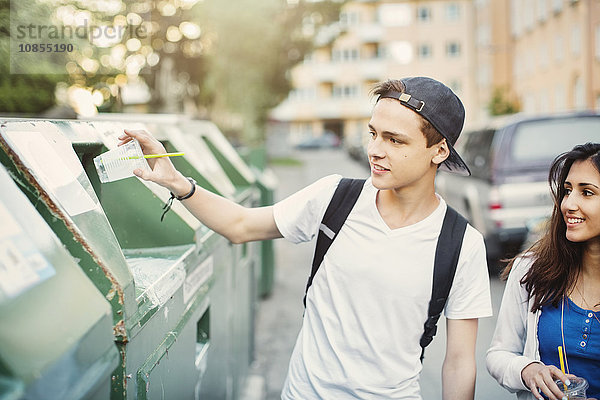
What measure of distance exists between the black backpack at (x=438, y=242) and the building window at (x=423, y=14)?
47.8 metres

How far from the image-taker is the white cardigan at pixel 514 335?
194cm

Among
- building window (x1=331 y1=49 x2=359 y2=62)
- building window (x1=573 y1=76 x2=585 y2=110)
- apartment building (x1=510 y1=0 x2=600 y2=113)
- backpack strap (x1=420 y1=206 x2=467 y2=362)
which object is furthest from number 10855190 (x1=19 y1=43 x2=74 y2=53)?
building window (x1=331 y1=49 x2=359 y2=62)

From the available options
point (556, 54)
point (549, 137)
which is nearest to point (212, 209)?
point (549, 137)

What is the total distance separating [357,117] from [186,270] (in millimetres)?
52978

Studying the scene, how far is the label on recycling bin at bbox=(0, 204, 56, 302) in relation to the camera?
104 centimetres

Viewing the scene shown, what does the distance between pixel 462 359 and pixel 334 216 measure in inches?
22.3

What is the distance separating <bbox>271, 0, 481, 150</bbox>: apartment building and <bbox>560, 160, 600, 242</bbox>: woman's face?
39.0 meters

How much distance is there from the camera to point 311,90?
5441 cm

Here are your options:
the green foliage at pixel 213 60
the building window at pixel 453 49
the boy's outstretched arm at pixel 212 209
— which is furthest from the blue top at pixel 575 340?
the building window at pixel 453 49

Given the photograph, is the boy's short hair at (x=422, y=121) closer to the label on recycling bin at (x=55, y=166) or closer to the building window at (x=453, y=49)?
the label on recycling bin at (x=55, y=166)

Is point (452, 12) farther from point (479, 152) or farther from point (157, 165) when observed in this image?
point (157, 165)

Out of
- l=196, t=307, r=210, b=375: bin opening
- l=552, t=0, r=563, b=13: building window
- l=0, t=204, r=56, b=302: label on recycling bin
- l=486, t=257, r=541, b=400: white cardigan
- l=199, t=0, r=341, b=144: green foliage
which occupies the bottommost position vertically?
l=196, t=307, r=210, b=375: bin opening

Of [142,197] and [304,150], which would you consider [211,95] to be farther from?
[304,150]

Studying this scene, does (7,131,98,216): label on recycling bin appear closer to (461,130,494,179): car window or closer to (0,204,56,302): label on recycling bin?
(0,204,56,302): label on recycling bin
